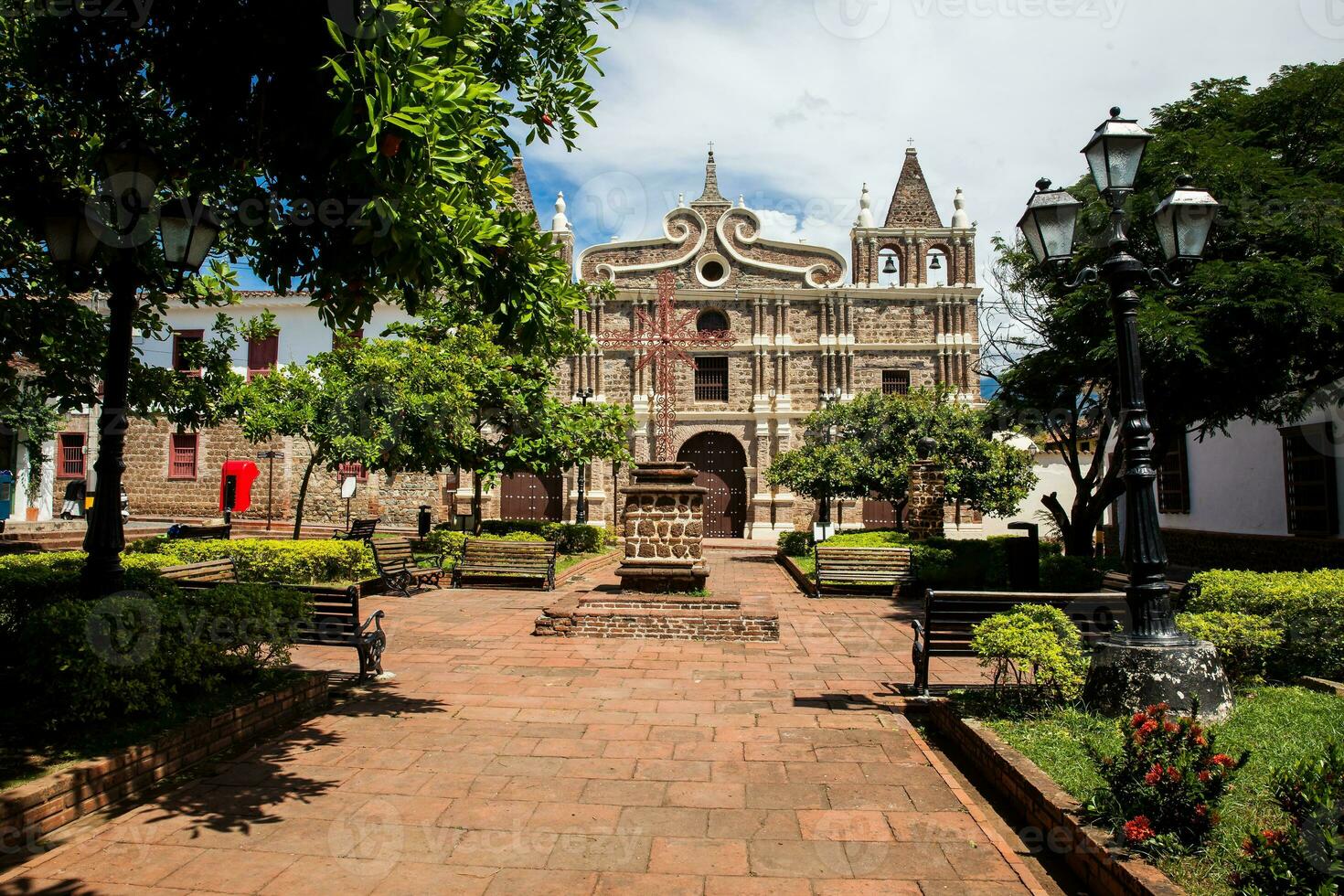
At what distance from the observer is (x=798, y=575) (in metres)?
15.8

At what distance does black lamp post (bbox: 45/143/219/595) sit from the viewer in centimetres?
536

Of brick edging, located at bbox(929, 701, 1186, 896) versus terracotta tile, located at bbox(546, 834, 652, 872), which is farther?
terracotta tile, located at bbox(546, 834, 652, 872)

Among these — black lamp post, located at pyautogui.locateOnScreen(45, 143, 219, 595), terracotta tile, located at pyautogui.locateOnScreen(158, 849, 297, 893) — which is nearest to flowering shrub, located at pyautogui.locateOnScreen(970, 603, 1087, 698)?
terracotta tile, located at pyautogui.locateOnScreen(158, 849, 297, 893)

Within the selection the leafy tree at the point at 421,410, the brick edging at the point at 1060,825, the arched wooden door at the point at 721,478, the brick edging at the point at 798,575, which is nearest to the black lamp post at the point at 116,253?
the brick edging at the point at 1060,825

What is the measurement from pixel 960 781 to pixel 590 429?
46.9 feet

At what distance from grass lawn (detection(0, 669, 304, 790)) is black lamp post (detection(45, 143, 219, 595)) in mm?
894

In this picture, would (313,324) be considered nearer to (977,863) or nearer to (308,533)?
(308,533)

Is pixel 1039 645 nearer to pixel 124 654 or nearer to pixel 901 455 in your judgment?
pixel 124 654

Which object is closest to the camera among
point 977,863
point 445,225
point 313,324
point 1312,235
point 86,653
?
point 977,863

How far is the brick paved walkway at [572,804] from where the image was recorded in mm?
3576

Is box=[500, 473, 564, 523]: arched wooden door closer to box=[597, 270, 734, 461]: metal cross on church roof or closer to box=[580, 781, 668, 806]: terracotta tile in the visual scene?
box=[597, 270, 734, 461]: metal cross on church roof

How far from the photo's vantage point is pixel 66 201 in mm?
5785

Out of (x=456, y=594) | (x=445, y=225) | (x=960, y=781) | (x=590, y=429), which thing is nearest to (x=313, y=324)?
(x=590, y=429)

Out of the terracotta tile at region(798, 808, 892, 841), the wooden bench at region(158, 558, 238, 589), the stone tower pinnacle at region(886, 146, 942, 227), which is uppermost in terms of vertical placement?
the stone tower pinnacle at region(886, 146, 942, 227)
